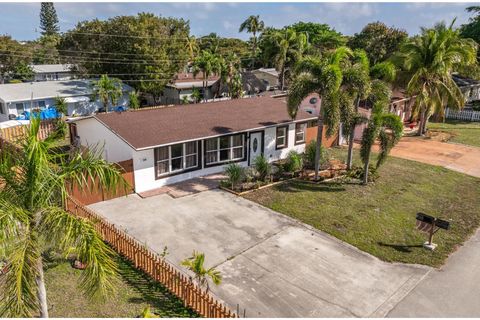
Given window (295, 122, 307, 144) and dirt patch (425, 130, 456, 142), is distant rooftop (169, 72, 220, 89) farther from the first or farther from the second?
dirt patch (425, 130, 456, 142)

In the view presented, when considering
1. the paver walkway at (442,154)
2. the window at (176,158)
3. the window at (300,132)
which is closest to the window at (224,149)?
the window at (176,158)

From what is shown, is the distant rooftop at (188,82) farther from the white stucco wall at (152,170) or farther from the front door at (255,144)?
the front door at (255,144)

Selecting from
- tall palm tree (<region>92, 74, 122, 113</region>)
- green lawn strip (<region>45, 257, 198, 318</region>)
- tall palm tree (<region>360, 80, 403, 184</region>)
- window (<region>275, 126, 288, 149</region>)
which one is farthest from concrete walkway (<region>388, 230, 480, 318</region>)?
tall palm tree (<region>92, 74, 122, 113</region>)

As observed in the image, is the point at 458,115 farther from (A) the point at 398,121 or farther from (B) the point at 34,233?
(B) the point at 34,233

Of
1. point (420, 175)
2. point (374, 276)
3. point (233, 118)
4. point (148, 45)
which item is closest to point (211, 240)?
point (374, 276)

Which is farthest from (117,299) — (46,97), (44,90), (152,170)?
(44,90)

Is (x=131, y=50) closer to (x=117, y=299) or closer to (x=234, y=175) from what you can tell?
(x=234, y=175)
